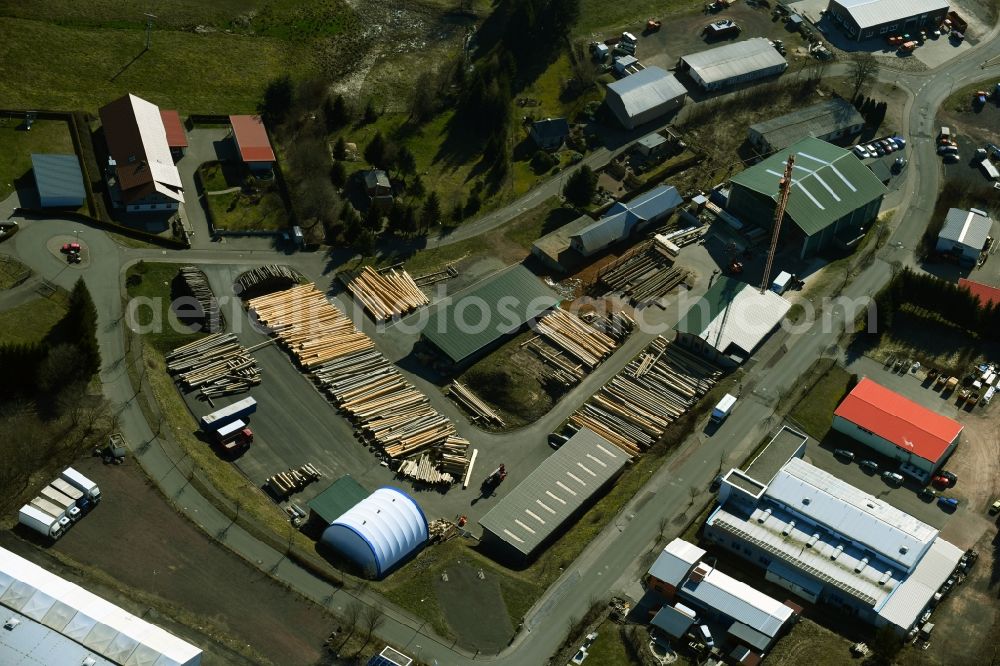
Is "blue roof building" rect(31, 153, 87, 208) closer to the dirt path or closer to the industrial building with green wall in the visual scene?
the dirt path

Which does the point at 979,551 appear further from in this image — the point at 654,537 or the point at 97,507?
the point at 97,507

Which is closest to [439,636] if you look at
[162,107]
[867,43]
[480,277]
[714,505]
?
[714,505]

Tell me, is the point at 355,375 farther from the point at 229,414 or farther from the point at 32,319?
the point at 32,319

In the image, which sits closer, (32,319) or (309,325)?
(32,319)

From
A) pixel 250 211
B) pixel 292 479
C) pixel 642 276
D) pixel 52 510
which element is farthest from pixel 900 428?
pixel 52 510

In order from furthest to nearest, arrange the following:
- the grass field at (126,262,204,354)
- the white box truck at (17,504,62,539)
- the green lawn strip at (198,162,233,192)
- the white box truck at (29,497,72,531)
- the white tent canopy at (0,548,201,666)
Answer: the green lawn strip at (198,162,233,192) → the grass field at (126,262,204,354) → the white box truck at (29,497,72,531) → the white box truck at (17,504,62,539) → the white tent canopy at (0,548,201,666)

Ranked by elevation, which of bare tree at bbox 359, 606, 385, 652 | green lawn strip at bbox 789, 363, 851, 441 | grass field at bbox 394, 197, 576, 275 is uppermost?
grass field at bbox 394, 197, 576, 275

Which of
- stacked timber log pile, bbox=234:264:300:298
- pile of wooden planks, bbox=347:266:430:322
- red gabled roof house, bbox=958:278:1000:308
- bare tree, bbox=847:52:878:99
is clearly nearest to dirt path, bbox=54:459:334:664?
stacked timber log pile, bbox=234:264:300:298
